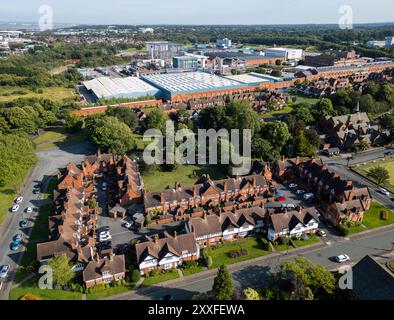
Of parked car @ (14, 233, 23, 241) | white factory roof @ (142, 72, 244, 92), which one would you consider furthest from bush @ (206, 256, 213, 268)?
white factory roof @ (142, 72, 244, 92)

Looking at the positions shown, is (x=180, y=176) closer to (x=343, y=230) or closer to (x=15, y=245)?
(x=15, y=245)

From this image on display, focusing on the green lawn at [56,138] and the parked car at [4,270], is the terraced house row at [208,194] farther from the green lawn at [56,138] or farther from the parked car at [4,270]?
the green lawn at [56,138]

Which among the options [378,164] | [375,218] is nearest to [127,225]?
[375,218]

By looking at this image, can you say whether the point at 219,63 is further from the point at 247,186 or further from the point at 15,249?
the point at 15,249

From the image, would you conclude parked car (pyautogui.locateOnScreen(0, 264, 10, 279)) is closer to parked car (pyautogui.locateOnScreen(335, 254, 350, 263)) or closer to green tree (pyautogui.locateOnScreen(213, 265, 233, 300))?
green tree (pyautogui.locateOnScreen(213, 265, 233, 300))

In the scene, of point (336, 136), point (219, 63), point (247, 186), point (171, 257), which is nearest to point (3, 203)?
point (171, 257)
